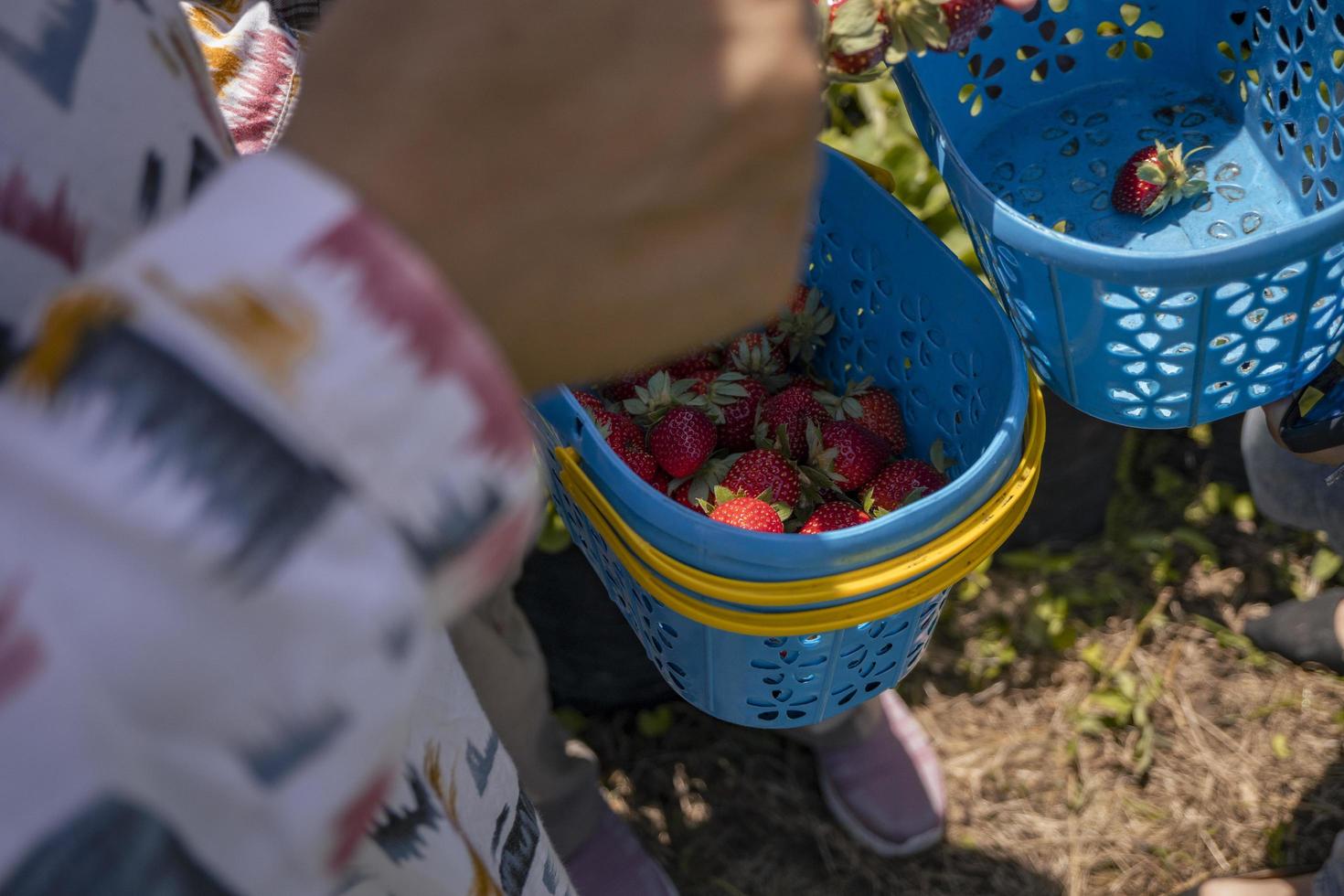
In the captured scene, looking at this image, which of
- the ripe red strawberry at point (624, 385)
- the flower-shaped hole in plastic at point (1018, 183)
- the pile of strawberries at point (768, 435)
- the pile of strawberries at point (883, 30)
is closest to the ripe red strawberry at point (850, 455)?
the pile of strawberries at point (768, 435)

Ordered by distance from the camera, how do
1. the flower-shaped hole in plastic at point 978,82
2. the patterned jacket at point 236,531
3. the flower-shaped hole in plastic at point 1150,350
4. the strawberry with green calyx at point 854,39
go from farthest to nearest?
the flower-shaped hole in plastic at point 978,82 < the flower-shaped hole in plastic at point 1150,350 < the strawberry with green calyx at point 854,39 < the patterned jacket at point 236,531

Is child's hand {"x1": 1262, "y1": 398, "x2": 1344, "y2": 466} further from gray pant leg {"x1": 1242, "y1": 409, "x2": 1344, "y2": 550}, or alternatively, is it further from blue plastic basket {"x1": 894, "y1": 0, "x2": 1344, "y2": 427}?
blue plastic basket {"x1": 894, "y1": 0, "x2": 1344, "y2": 427}

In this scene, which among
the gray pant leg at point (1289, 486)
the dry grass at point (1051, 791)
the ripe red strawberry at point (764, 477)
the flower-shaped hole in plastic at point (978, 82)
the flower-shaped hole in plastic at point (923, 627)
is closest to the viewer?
the flower-shaped hole in plastic at point (923, 627)

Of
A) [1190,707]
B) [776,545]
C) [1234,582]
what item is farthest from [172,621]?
[1234,582]

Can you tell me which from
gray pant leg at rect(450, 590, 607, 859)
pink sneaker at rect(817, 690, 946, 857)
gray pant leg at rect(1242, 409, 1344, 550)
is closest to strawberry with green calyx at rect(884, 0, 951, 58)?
gray pant leg at rect(450, 590, 607, 859)

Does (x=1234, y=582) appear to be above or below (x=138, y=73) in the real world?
below

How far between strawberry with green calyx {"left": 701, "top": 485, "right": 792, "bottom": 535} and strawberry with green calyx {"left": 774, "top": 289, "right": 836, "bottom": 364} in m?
0.26

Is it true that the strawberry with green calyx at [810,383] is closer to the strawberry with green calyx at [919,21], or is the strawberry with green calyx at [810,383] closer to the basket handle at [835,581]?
the basket handle at [835,581]

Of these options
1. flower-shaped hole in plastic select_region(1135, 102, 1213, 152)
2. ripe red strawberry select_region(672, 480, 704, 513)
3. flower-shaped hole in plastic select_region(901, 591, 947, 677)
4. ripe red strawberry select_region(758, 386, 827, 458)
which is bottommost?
flower-shaped hole in plastic select_region(901, 591, 947, 677)

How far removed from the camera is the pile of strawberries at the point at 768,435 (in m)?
1.12

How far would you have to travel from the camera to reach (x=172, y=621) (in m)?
0.27

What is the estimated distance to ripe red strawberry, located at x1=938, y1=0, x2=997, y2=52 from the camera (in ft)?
2.70

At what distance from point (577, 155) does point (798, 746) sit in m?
1.44

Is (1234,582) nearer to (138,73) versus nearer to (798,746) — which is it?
(798,746)
